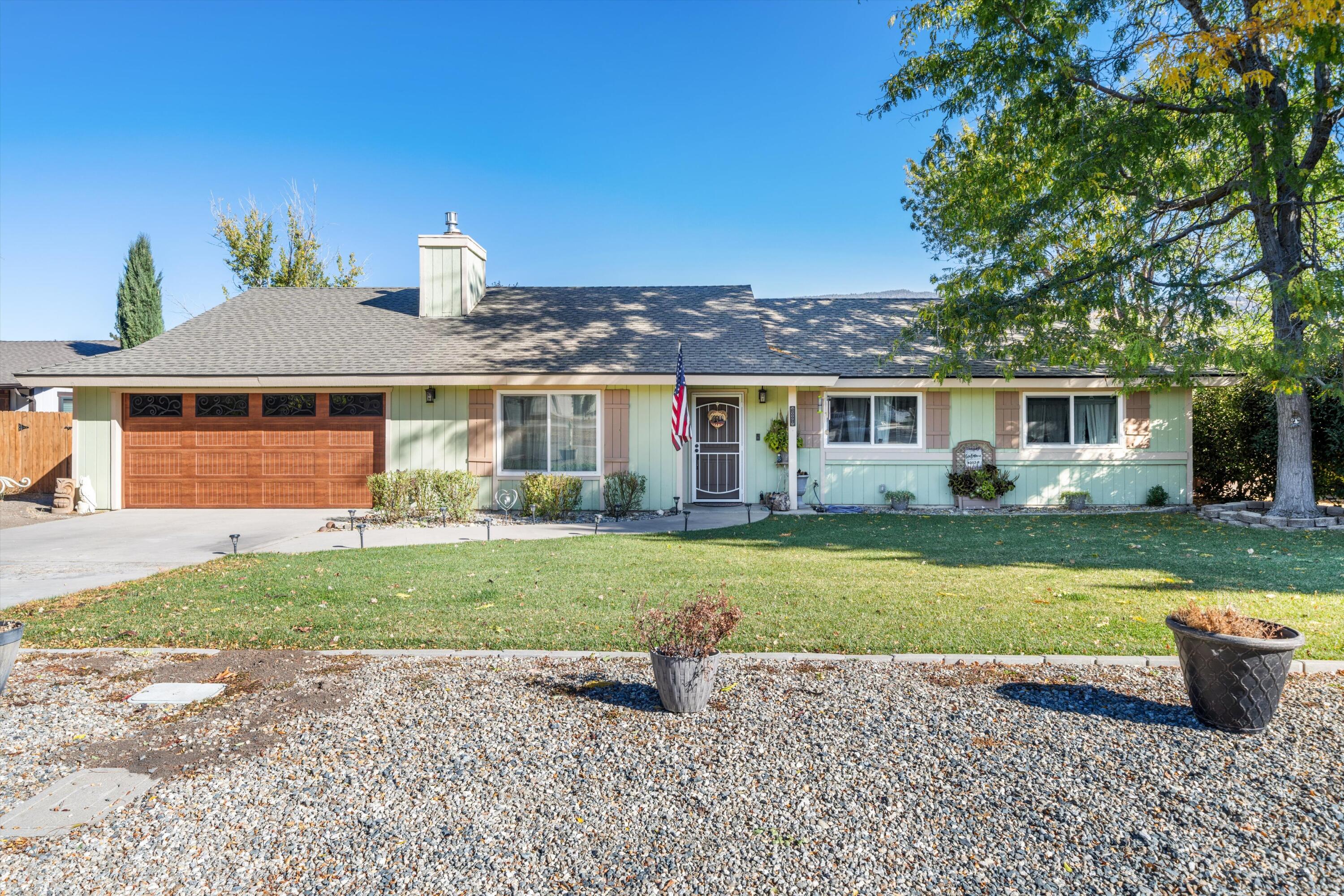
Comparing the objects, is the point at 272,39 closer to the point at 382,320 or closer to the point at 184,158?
the point at 382,320

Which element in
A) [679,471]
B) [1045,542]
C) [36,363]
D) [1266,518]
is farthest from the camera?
[36,363]

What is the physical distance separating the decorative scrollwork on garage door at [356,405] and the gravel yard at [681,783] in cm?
914

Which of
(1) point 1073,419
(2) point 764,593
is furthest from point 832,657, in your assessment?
(1) point 1073,419

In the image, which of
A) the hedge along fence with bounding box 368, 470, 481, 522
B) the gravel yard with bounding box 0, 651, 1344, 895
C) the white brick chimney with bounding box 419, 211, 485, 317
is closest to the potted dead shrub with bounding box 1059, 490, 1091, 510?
the gravel yard with bounding box 0, 651, 1344, 895

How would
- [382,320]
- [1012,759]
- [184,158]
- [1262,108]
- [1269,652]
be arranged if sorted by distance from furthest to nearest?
[184,158] < [382,320] < [1262,108] < [1269,652] < [1012,759]

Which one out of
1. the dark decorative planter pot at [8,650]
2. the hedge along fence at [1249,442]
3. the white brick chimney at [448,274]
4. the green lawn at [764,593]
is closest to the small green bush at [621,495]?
the green lawn at [764,593]

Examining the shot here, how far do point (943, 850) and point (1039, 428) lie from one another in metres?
12.9

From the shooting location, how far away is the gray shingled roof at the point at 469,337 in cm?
1283

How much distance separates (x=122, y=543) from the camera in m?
9.55

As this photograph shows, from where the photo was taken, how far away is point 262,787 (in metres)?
3.02

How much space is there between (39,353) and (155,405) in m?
18.6

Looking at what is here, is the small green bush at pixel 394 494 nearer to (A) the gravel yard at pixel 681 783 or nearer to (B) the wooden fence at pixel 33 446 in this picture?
(A) the gravel yard at pixel 681 783

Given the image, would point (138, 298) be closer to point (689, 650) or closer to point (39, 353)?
point (39, 353)

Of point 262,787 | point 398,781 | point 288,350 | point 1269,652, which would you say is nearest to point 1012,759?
point 1269,652
